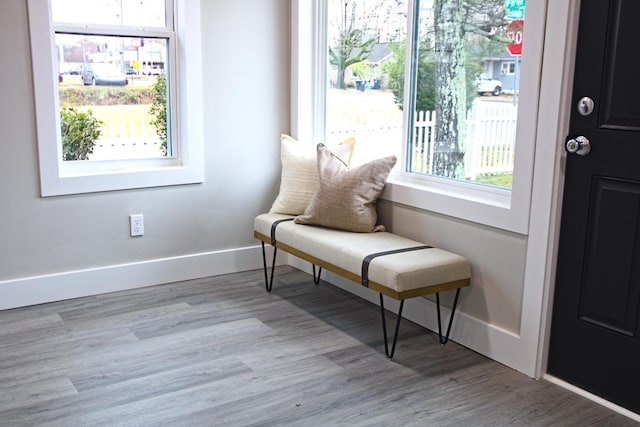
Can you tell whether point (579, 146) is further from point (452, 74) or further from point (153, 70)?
point (153, 70)

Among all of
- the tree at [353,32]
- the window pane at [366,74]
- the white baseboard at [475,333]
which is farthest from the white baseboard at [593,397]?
the tree at [353,32]

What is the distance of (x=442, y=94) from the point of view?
3.24 meters

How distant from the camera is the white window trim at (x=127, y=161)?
10.9 ft

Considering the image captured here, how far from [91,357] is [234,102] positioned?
173 centimetres

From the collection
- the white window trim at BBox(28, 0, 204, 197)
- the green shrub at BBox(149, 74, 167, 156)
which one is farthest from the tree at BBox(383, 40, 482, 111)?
the green shrub at BBox(149, 74, 167, 156)

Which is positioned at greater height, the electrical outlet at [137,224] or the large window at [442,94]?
the large window at [442,94]

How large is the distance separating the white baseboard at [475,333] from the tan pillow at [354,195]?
45 cm

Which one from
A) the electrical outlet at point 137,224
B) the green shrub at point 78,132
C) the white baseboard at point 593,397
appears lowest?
the white baseboard at point 593,397

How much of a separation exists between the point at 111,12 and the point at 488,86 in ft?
6.62

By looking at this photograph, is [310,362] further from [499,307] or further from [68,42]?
[68,42]

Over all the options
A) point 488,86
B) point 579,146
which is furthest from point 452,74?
point 579,146

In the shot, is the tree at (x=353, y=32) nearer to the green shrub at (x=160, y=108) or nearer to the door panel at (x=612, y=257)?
the green shrub at (x=160, y=108)

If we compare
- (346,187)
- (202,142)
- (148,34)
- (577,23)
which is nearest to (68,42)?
(148,34)

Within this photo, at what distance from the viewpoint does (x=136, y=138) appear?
3.79 metres
